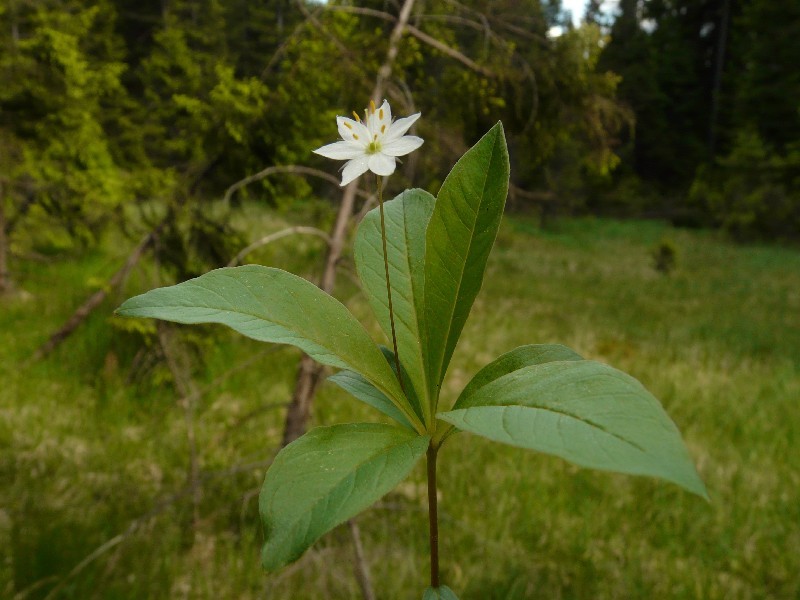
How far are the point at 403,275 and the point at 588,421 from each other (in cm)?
25

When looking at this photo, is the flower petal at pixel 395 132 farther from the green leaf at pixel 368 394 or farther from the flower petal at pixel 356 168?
the green leaf at pixel 368 394

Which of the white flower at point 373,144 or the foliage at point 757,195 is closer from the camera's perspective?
the white flower at point 373,144

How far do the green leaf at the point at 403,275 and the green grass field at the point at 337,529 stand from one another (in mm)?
1429

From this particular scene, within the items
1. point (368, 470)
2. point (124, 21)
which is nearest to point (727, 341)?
point (368, 470)

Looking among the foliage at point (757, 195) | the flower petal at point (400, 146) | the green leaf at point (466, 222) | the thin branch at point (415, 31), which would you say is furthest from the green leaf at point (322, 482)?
the foliage at point (757, 195)

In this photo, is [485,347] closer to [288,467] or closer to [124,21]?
[288,467]

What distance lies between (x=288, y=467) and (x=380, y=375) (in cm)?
12

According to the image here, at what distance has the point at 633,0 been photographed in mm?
37156

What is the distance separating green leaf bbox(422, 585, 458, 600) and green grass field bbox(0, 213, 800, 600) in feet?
4.72

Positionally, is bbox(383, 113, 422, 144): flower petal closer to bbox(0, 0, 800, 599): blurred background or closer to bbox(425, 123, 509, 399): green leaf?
bbox(425, 123, 509, 399): green leaf

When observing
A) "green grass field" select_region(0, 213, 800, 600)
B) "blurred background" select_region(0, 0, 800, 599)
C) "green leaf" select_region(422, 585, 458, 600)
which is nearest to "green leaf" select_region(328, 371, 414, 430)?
"green leaf" select_region(422, 585, 458, 600)

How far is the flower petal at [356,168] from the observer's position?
1.41 ft

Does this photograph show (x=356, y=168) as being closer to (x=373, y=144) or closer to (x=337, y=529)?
(x=373, y=144)

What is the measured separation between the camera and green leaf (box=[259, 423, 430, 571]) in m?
0.36
